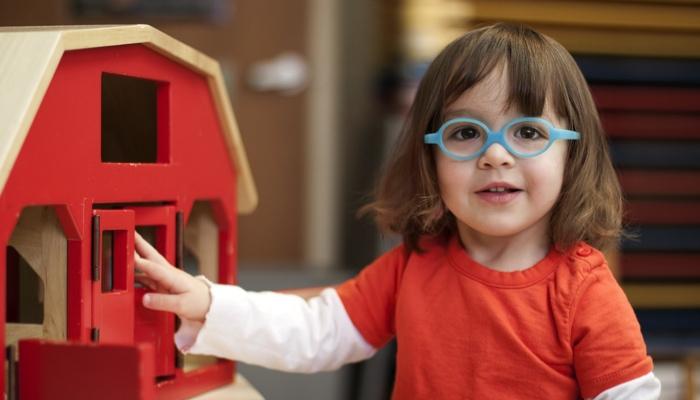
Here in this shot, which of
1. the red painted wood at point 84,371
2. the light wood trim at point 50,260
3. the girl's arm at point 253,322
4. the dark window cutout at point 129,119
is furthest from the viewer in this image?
the dark window cutout at point 129,119

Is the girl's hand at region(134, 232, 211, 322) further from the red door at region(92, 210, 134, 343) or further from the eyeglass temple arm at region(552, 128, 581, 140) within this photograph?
the eyeglass temple arm at region(552, 128, 581, 140)

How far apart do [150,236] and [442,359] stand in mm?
344

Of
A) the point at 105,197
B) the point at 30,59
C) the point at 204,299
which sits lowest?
the point at 204,299

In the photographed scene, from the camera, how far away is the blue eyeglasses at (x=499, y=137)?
90 cm

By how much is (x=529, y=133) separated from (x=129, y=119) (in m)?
0.46

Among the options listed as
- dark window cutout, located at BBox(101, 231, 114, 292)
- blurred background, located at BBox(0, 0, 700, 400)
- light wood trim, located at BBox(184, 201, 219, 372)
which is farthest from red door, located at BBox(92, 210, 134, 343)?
blurred background, located at BBox(0, 0, 700, 400)

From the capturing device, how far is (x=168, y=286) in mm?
938

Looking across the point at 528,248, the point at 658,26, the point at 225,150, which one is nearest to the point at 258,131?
the point at 658,26

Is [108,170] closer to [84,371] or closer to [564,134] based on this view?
[84,371]

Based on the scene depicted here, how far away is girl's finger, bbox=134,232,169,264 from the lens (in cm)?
92

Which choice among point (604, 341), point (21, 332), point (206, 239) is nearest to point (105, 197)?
point (21, 332)

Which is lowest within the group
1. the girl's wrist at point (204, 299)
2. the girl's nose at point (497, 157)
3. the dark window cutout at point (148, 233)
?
the girl's wrist at point (204, 299)

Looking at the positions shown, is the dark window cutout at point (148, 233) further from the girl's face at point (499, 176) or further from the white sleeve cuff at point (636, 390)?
the white sleeve cuff at point (636, 390)

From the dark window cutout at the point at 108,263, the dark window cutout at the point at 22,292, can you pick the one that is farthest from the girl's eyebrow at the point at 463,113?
the dark window cutout at the point at 22,292
